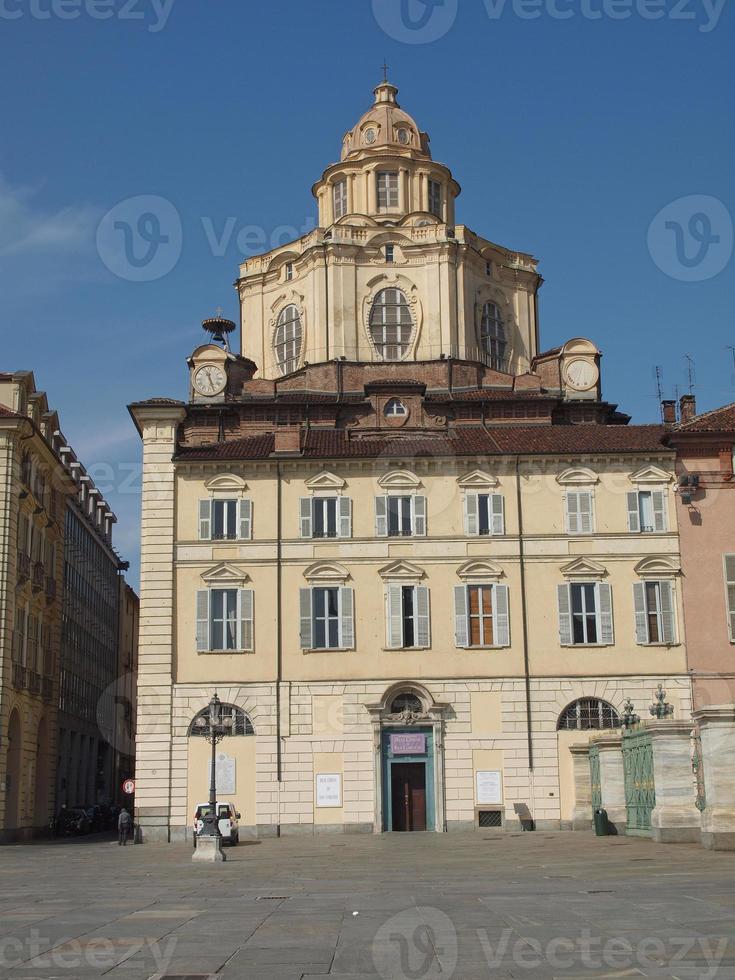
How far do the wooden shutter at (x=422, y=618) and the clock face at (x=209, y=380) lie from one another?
70.4 ft

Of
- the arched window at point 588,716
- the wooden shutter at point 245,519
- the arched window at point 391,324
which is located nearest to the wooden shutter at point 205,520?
the wooden shutter at point 245,519

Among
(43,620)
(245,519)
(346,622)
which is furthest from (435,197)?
(346,622)

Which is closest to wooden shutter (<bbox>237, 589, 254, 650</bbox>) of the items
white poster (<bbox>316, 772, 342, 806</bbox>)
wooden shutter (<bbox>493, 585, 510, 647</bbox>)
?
white poster (<bbox>316, 772, 342, 806</bbox>)

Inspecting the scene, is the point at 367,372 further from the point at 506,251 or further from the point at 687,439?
the point at 687,439

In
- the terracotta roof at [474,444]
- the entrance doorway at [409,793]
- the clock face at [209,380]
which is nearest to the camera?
the entrance doorway at [409,793]

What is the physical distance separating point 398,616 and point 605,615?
7.67m

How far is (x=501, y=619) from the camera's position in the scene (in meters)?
46.8

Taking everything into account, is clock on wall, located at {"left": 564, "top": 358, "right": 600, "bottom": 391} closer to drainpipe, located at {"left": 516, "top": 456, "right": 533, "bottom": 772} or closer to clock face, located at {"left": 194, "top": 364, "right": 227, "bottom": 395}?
Result: drainpipe, located at {"left": 516, "top": 456, "right": 533, "bottom": 772}

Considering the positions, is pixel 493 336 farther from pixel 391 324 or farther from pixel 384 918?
pixel 384 918

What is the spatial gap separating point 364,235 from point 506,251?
8.77 m

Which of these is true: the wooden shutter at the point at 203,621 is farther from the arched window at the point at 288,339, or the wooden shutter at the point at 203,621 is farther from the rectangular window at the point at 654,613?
the arched window at the point at 288,339

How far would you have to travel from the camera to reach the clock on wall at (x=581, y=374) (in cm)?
6438

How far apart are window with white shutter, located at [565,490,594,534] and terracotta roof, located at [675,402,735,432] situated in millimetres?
4461

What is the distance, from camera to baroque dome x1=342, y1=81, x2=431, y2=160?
249ft
